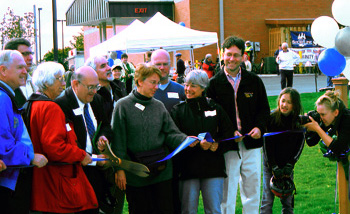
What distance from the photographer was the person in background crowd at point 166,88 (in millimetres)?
6020

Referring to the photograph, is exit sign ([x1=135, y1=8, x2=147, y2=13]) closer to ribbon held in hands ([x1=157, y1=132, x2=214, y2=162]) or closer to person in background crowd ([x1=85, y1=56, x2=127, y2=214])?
person in background crowd ([x1=85, y1=56, x2=127, y2=214])

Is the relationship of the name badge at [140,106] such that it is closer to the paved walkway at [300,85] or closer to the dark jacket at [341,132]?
the dark jacket at [341,132]

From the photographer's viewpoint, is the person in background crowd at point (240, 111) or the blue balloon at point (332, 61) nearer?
the person in background crowd at point (240, 111)

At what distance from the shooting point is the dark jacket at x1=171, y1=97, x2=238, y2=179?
5.51m

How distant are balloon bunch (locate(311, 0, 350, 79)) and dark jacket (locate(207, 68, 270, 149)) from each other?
3.85ft

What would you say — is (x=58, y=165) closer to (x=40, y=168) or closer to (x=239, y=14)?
(x=40, y=168)

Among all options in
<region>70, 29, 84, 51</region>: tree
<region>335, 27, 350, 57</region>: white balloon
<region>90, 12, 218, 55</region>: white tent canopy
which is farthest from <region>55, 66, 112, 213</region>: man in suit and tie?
<region>70, 29, 84, 51</region>: tree

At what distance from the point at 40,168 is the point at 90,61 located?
212cm

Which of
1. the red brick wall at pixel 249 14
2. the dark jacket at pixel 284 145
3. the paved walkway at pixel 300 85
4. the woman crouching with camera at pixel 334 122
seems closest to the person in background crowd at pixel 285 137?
the dark jacket at pixel 284 145

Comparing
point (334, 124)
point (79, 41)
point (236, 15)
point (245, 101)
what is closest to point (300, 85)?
point (236, 15)

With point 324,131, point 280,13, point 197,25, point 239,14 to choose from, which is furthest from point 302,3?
point 324,131

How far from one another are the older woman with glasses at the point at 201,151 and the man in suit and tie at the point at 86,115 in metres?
0.86

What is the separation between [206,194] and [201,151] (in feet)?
1.51

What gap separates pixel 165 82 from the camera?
6.09 m
